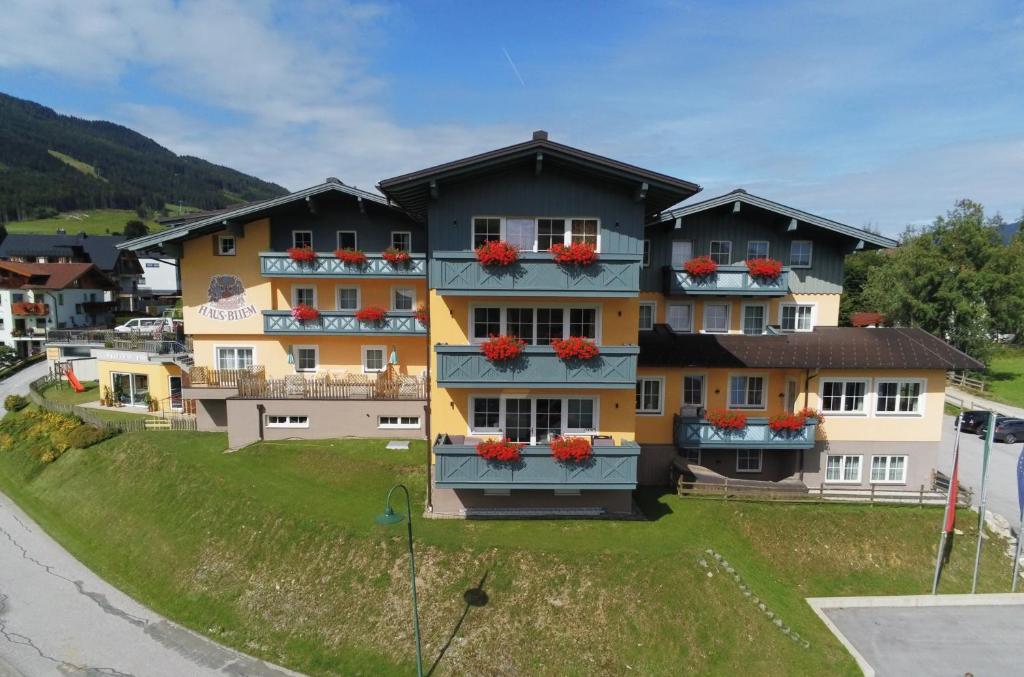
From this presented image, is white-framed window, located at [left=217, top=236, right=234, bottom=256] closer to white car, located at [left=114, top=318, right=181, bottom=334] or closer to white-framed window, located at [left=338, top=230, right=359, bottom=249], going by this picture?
white-framed window, located at [left=338, top=230, right=359, bottom=249]

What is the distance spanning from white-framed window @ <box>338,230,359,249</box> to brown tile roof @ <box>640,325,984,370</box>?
14.8 metres

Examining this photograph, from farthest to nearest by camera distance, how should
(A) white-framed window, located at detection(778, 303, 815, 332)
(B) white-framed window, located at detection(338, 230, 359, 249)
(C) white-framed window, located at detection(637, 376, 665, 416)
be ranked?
(B) white-framed window, located at detection(338, 230, 359, 249) → (A) white-framed window, located at detection(778, 303, 815, 332) → (C) white-framed window, located at detection(637, 376, 665, 416)

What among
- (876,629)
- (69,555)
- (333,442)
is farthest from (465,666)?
(69,555)

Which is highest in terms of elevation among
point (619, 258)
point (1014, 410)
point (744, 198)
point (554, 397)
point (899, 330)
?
point (744, 198)

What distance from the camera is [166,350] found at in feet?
98.5

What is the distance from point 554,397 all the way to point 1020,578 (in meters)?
16.5

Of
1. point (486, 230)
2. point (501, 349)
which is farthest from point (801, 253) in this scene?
point (501, 349)

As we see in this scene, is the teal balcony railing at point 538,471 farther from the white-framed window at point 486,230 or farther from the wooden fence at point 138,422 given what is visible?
the wooden fence at point 138,422

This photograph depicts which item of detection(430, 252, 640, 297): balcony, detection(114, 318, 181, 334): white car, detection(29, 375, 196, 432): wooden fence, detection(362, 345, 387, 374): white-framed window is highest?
detection(430, 252, 640, 297): balcony

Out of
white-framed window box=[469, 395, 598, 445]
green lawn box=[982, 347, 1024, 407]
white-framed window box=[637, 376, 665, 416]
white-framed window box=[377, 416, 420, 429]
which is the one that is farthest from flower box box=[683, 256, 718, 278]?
green lawn box=[982, 347, 1024, 407]

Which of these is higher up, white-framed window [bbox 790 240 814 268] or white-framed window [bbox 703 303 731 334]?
white-framed window [bbox 790 240 814 268]

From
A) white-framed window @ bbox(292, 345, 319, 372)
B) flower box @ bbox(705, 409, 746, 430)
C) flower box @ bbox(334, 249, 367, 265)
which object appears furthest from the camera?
white-framed window @ bbox(292, 345, 319, 372)

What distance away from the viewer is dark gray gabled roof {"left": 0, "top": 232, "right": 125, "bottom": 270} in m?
76.2

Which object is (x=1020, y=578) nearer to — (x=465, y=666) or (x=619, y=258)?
(x=619, y=258)
